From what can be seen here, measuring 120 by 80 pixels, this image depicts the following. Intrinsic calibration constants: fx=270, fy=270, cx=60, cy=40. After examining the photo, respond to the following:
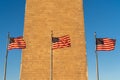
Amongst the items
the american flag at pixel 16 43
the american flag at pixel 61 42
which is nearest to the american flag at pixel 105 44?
the american flag at pixel 61 42

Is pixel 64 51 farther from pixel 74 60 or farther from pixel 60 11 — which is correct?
pixel 60 11

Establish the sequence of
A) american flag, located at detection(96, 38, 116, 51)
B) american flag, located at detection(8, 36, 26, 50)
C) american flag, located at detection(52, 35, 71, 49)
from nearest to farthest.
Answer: american flag, located at detection(96, 38, 116, 51) < american flag, located at detection(8, 36, 26, 50) < american flag, located at detection(52, 35, 71, 49)

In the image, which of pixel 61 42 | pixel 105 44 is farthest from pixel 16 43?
pixel 105 44

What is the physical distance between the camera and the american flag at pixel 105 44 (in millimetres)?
23781

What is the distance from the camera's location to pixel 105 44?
2388 centimetres

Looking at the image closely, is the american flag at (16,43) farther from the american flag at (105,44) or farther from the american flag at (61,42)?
the american flag at (105,44)

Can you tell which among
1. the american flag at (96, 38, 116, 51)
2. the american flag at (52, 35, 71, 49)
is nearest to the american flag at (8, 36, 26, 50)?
the american flag at (52, 35, 71, 49)

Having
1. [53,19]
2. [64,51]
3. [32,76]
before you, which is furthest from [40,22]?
[32,76]

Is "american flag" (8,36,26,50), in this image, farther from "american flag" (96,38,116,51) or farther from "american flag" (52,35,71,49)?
"american flag" (96,38,116,51)

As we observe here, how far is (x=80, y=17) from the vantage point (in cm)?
3556

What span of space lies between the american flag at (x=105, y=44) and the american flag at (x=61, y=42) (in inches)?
123

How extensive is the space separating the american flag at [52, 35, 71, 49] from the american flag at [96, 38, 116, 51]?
312 cm

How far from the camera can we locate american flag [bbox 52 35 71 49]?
25797mm

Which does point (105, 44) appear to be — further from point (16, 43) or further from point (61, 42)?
point (16, 43)
